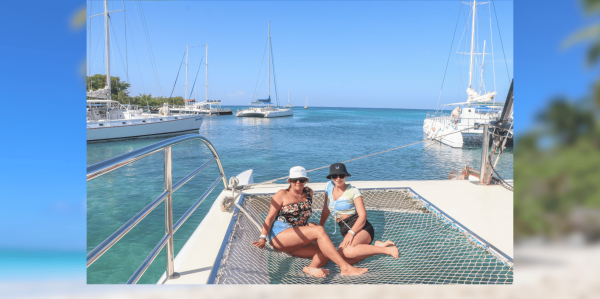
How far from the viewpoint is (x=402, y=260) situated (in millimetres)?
2932

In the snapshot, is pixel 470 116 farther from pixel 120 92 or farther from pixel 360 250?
pixel 120 92

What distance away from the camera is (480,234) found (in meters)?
3.17

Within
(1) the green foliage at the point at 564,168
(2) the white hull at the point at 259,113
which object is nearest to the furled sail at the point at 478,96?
(1) the green foliage at the point at 564,168

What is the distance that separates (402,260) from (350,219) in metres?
0.53

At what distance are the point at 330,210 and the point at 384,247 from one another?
1.82 feet

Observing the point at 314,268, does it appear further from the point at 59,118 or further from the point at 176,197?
the point at 176,197

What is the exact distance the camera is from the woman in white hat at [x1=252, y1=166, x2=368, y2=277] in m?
2.77

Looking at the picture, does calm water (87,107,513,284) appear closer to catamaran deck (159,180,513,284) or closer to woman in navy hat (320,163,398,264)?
catamaran deck (159,180,513,284)

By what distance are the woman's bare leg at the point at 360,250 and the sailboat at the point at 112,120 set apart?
2135 centimetres

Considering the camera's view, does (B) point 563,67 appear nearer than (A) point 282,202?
Yes

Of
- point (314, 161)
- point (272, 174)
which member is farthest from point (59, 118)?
point (314, 161)

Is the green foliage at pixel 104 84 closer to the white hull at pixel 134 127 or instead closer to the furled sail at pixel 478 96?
the white hull at pixel 134 127

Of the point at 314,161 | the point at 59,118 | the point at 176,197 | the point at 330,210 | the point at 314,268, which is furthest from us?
the point at 314,161

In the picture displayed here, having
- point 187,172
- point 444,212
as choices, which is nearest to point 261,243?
point 444,212
